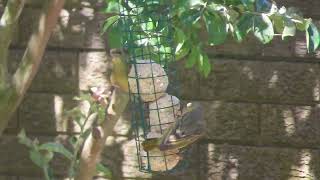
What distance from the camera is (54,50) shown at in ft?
15.3

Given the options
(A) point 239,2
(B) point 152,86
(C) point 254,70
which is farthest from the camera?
(C) point 254,70

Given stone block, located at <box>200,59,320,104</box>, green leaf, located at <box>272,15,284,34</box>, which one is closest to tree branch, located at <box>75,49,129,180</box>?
green leaf, located at <box>272,15,284,34</box>

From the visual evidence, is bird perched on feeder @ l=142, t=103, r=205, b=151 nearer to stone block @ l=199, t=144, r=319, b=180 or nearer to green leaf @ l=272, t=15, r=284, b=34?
green leaf @ l=272, t=15, r=284, b=34

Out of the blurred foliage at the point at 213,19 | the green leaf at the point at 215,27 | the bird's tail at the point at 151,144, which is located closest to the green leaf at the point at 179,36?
the blurred foliage at the point at 213,19

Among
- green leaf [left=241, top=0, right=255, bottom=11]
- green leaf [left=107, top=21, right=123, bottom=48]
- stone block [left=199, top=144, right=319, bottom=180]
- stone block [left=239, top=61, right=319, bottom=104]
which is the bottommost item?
stone block [left=199, top=144, right=319, bottom=180]

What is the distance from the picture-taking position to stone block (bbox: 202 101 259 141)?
15.0 ft

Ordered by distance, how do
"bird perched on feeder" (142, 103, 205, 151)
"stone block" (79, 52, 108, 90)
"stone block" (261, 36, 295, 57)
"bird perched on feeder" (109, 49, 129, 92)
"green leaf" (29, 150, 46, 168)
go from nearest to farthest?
"bird perched on feeder" (142, 103, 205, 151), "bird perched on feeder" (109, 49, 129, 92), "green leaf" (29, 150, 46, 168), "stone block" (261, 36, 295, 57), "stone block" (79, 52, 108, 90)

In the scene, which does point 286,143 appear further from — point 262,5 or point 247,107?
point 262,5

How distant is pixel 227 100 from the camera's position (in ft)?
15.0

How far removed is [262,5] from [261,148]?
1785 mm

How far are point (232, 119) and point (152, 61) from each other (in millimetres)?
1495

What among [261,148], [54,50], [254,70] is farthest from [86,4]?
[261,148]

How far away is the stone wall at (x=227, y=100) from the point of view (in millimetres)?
4539

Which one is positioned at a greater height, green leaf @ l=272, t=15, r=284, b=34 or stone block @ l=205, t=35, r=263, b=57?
green leaf @ l=272, t=15, r=284, b=34
